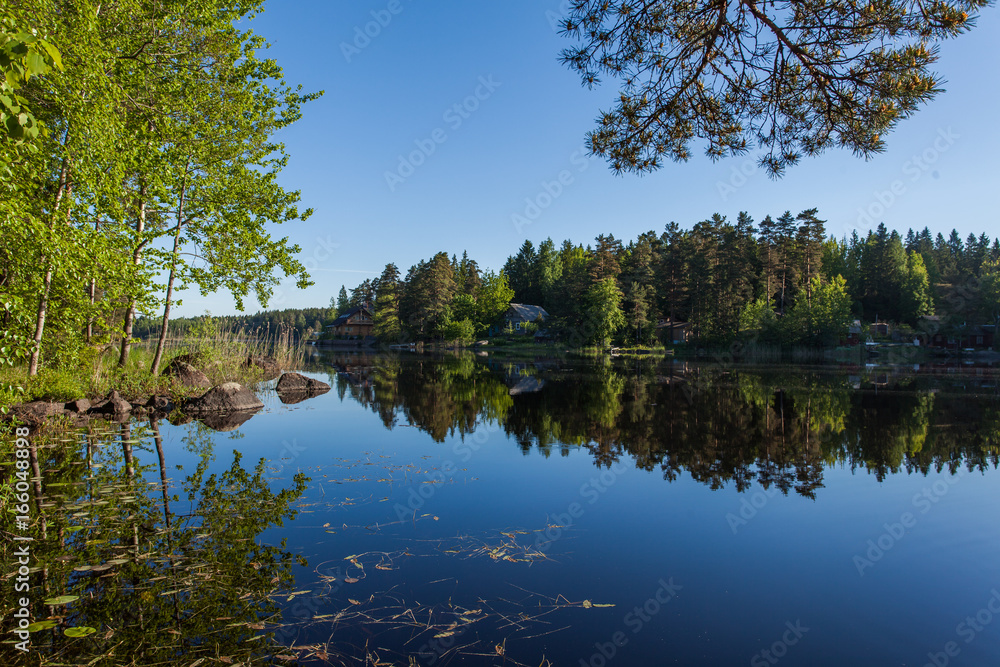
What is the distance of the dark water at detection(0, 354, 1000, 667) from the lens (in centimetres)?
372

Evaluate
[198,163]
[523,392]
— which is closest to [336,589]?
[198,163]

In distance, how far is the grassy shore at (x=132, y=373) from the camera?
36.7 ft

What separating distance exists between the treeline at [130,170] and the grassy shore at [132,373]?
1.36 feet

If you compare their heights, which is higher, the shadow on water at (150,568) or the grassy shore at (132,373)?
the grassy shore at (132,373)

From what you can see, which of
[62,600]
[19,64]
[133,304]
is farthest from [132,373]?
[19,64]

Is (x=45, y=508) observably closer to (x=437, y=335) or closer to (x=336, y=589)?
(x=336, y=589)

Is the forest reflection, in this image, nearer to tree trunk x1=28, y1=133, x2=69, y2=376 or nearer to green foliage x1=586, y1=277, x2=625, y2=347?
tree trunk x1=28, y1=133, x2=69, y2=376

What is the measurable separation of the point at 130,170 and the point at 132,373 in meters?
5.67

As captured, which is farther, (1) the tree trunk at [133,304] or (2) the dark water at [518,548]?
(1) the tree trunk at [133,304]

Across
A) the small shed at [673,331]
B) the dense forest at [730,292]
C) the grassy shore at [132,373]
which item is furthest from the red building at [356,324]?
the grassy shore at [132,373]

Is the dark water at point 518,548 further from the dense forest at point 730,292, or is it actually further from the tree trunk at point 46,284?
the dense forest at point 730,292

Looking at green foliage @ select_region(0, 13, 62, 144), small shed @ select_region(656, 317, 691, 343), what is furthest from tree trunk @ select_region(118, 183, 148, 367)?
small shed @ select_region(656, 317, 691, 343)

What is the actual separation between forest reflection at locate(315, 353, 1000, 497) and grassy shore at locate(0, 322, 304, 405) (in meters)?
4.47

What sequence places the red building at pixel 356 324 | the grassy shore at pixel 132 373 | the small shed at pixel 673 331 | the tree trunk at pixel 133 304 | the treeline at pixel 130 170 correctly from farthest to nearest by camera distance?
the red building at pixel 356 324 < the small shed at pixel 673 331 < the tree trunk at pixel 133 304 < the grassy shore at pixel 132 373 < the treeline at pixel 130 170
